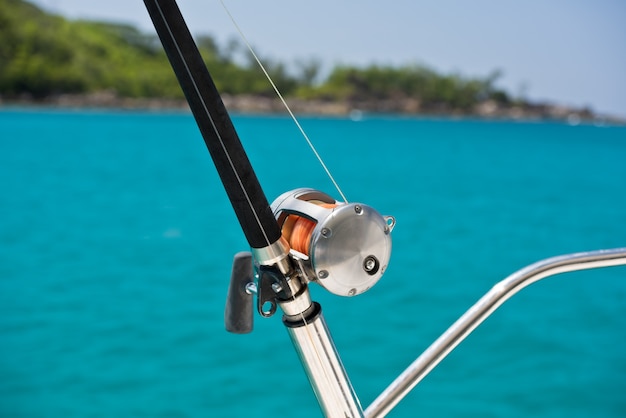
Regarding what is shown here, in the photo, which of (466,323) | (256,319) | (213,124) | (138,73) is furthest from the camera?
(138,73)

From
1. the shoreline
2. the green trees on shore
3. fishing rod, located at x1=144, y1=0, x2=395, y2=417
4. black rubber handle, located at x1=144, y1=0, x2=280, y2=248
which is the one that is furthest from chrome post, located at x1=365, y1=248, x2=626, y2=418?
the shoreline

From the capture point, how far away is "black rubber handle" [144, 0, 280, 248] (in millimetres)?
637

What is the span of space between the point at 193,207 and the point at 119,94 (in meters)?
55.4

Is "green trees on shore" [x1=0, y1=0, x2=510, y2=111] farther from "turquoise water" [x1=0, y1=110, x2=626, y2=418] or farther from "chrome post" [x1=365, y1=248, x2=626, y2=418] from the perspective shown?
"chrome post" [x1=365, y1=248, x2=626, y2=418]

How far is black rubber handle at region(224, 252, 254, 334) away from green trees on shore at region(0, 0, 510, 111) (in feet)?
187

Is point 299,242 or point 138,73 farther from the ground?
point 299,242

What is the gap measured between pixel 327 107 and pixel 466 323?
74.6m

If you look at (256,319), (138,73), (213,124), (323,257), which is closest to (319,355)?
(323,257)

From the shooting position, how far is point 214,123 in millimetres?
657

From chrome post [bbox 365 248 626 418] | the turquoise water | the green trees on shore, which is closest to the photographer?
chrome post [bbox 365 248 626 418]

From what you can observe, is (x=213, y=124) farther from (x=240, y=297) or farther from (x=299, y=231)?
(x=240, y=297)

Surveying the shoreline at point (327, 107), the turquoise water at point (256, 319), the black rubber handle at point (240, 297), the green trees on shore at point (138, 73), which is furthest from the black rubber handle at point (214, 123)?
the shoreline at point (327, 107)

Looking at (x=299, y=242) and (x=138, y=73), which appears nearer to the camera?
(x=299, y=242)

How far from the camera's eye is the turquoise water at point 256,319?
18.1 feet
